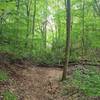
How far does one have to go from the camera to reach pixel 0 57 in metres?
12.3

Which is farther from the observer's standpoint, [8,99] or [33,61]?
[33,61]

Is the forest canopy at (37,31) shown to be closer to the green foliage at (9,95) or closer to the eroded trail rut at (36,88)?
the eroded trail rut at (36,88)

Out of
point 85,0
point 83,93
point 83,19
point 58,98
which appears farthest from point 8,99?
point 85,0

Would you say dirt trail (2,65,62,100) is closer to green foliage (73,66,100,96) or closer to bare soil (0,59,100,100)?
bare soil (0,59,100,100)

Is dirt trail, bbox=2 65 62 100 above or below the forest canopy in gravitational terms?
below

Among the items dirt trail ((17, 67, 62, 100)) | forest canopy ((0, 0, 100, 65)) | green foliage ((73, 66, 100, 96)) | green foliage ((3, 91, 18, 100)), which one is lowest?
dirt trail ((17, 67, 62, 100))

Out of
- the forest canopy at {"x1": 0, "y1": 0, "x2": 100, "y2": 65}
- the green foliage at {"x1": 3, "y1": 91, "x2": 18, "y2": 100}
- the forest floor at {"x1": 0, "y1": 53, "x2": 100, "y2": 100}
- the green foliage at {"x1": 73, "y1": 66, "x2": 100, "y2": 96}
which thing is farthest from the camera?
the forest canopy at {"x1": 0, "y1": 0, "x2": 100, "y2": 65}

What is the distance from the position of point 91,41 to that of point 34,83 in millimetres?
10409

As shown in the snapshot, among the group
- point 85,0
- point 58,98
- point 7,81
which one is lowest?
point 58,98

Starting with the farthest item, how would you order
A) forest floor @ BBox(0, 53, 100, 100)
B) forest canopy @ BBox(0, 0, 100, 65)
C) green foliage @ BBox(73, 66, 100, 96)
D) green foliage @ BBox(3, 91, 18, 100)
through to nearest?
forest canopy @ BBox(0, 0, 100, 65), green foliage @ BBox(73, 66, 100, 96), forest floor @ BBox(0, 53, 100, 100), green foliage @ BBox(3, 91, 18, 100)

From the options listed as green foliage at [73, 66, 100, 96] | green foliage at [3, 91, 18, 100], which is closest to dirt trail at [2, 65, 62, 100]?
green foliage at [3, 91, 18, 100]

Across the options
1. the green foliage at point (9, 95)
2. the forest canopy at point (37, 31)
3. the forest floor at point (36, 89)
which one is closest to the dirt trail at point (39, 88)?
the forest floor at point (36, 89)

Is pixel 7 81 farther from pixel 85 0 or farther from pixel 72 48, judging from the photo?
pixel 85 0

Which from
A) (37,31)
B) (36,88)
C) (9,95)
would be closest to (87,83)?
(36,88)
